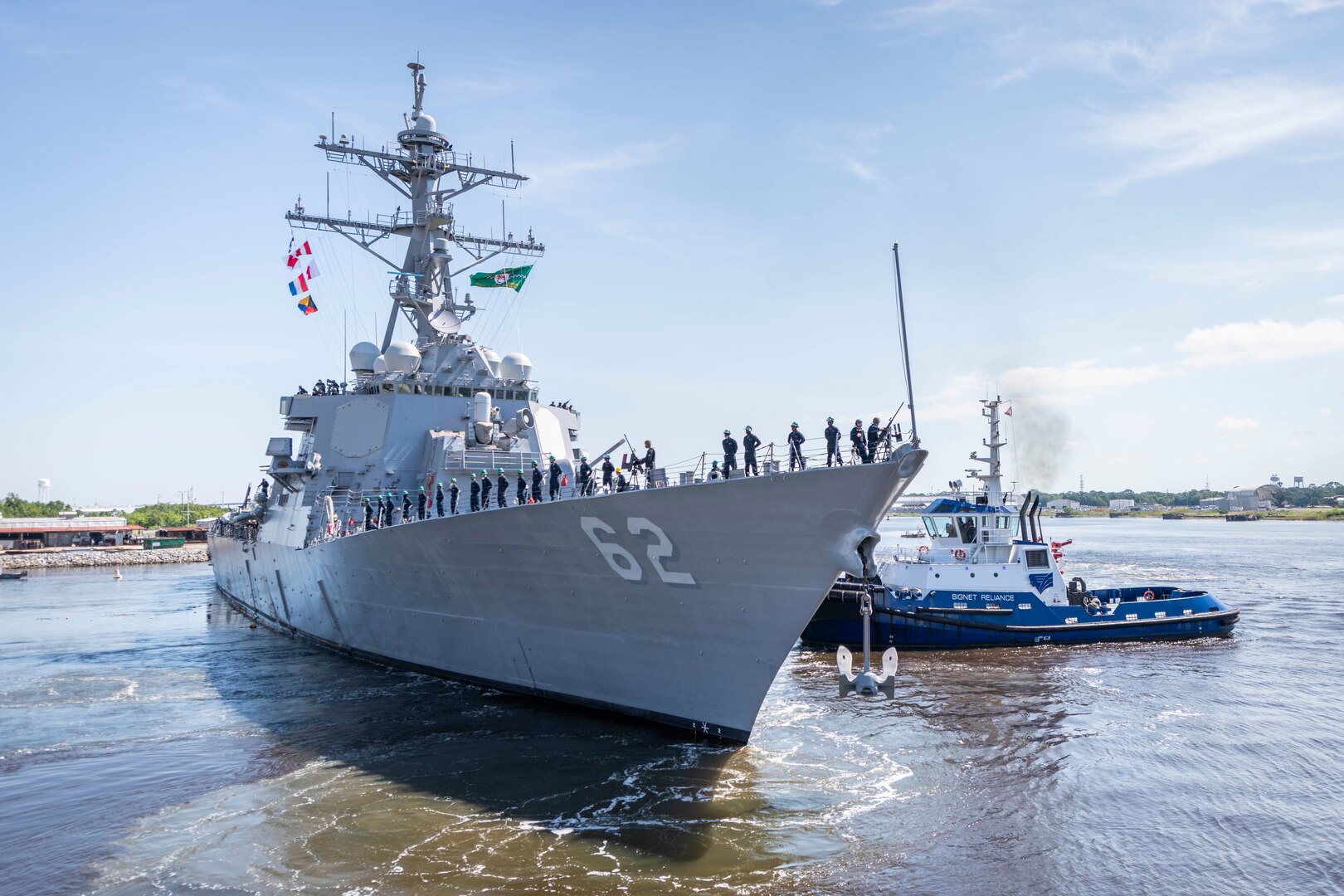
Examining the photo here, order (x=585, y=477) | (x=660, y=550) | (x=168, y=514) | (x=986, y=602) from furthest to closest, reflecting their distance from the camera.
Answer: (x=168, y=514) → (x=986, y=602) → (x=585, y=477) → (x=660, y=550)

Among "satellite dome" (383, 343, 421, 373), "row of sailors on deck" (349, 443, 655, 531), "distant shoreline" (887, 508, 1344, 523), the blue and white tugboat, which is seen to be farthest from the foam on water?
"distant shoreline" (887, 508, 1344, 523)

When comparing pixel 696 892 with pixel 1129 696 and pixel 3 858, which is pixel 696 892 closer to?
pixel 3 858

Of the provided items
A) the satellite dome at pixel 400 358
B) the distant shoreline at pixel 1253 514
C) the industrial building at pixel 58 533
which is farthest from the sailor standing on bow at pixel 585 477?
the distant shoreline at pixel 1253 514

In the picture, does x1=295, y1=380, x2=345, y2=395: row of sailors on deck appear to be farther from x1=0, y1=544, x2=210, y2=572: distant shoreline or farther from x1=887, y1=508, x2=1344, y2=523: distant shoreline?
x1=887, y1=508, x2=1344, y2=523: distant shoreline

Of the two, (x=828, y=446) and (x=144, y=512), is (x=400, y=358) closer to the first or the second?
(x=828, y=446)

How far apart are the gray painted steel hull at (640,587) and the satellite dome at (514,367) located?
521 cm

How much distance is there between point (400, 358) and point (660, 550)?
991 centimetres

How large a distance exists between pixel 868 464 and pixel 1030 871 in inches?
165

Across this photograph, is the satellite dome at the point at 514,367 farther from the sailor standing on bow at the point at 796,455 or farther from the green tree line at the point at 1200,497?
the green tree line at the point at 1200,497

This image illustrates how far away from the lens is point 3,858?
334 inches

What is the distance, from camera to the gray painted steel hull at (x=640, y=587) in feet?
30.0

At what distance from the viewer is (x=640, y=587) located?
10.5 metres

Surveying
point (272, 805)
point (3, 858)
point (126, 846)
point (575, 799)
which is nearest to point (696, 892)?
point (575, 799)

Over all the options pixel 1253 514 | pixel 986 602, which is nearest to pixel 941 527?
pixel 986 602
